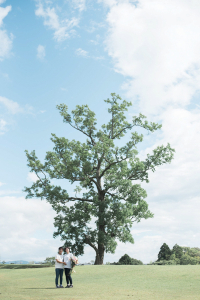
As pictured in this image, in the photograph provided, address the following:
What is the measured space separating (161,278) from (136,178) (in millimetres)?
13505

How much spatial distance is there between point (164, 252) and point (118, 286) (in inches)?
848

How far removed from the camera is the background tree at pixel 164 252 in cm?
3274

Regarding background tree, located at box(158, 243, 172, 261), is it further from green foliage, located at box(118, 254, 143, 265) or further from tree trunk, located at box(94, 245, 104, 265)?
tree trunk, located at box(94, 245, 104, 265)

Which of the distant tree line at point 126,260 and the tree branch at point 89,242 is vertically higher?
the tree branch at point 89,242

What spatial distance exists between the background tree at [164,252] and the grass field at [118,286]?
15.7m

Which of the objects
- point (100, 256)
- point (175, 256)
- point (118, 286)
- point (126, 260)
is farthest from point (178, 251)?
point (118, 286)

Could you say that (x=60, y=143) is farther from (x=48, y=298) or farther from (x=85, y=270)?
(x=48, y=298)

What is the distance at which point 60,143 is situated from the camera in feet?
95.2

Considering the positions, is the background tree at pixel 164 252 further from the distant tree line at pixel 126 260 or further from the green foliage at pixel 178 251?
the distant tree line at pixel 126 260

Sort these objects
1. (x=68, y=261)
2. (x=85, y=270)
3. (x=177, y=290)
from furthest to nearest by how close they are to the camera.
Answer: (x=85, y=270)
(x=68, y=261)
(x=177, y=290)

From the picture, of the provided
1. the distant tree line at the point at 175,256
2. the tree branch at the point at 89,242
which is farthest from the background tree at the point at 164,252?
the tree branch at the point at 89,242

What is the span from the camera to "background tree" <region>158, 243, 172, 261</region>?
107 feet

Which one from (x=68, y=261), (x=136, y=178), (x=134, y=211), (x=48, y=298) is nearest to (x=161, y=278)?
(x=68, y=261)

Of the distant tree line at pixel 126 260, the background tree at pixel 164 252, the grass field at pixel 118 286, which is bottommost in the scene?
the grass field at pixel 118 286
